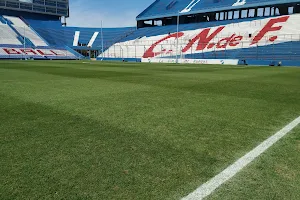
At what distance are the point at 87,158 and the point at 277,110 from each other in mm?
4367

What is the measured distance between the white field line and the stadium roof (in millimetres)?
46081

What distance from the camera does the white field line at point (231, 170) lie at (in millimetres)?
2305

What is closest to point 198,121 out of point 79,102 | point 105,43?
point 79,102

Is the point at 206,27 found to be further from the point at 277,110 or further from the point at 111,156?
the point at 111,156

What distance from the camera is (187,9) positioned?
2149 inches

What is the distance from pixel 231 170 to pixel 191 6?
5661 centimetres

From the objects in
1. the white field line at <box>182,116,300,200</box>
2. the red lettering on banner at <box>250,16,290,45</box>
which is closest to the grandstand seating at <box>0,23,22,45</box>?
the red lettering on banner at <box>250,16,290,45</box>

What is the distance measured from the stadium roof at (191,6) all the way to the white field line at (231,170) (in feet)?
151

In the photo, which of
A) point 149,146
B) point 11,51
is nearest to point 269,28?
point 149,146

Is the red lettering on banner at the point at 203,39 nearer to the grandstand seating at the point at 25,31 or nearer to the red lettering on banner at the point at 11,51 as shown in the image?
the red lettering on banner at the point at 11,51

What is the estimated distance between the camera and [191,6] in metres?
55.1

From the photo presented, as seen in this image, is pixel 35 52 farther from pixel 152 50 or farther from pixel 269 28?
pixel 269 28

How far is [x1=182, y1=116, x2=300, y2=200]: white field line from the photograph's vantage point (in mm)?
2305

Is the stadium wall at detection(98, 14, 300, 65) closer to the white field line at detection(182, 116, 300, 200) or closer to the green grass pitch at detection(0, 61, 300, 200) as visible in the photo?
the green grass pitch at detection(0, 61, 300, 200)
